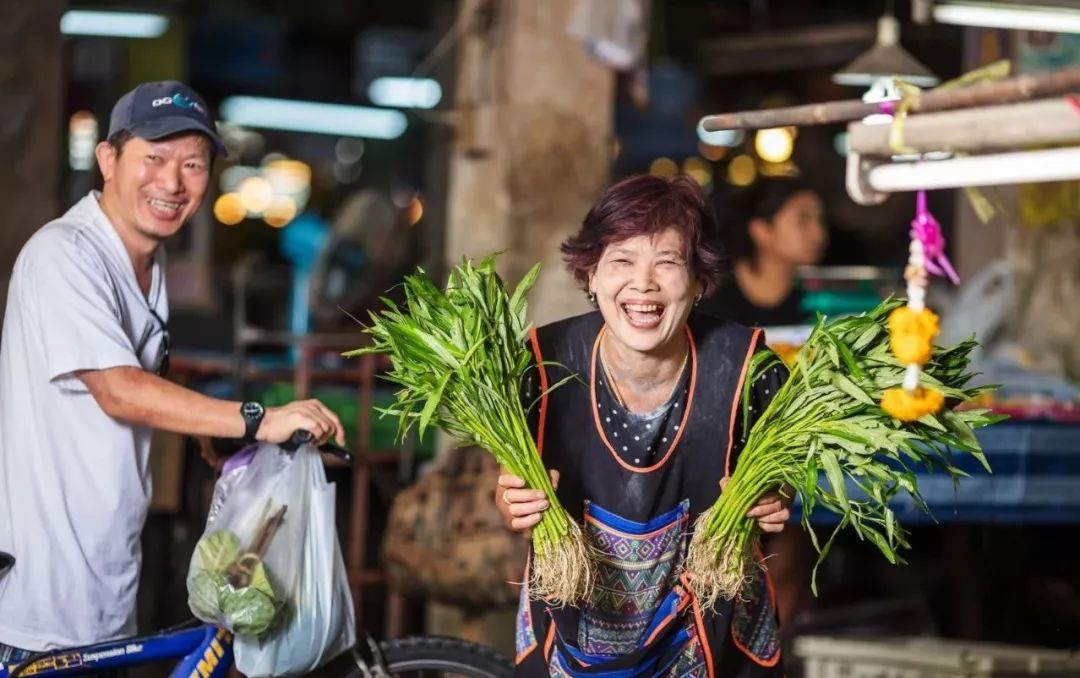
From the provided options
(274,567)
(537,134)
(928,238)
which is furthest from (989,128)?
(537,134)

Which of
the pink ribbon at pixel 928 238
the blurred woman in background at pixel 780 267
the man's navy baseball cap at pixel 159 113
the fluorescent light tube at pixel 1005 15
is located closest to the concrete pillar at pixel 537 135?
the blurred woman in background at pixel 780 267

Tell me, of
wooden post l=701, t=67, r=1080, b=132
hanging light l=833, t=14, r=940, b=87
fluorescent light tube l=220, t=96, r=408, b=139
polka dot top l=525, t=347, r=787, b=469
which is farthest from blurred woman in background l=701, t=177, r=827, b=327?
fluorescent light tube l=220, t=96, r=408, b=139

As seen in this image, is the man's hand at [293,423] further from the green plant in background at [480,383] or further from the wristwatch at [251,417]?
the green plant in background at [480,383]

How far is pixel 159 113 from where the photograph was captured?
3.52 m

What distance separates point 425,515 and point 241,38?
7.39m

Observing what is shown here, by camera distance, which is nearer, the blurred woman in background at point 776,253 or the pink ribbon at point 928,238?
the pink ribbon at point 928,238

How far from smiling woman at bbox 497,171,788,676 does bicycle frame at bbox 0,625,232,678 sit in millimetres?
700

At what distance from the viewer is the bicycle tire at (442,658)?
12.8ft

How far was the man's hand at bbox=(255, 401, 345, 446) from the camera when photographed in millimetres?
3426

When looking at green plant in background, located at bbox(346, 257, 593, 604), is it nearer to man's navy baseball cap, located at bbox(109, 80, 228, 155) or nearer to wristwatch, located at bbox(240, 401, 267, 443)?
wristwatch, located at bbox(240, 401, 267, 443)

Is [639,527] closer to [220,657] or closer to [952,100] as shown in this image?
[220,657]

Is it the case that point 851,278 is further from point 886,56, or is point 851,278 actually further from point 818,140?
point 818,140

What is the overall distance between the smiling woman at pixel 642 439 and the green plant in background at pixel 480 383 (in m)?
0.06

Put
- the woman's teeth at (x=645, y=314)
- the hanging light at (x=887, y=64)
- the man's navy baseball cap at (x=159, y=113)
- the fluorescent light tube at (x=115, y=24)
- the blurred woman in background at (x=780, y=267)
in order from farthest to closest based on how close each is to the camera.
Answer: the fluorescent light tube at (x=115, y=24), the blurred woman in background at (x=780, y=267), the hanging light at (x=887, y=64), the man's navy baseball cap at (x=159, y=113), the woman's teeth at (x=645, y=314)
